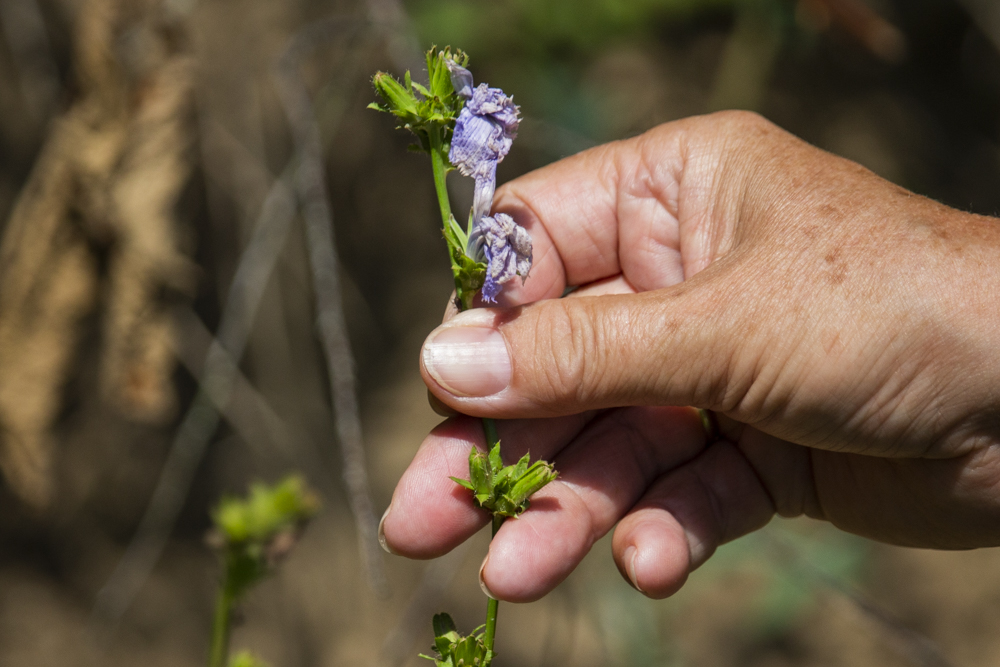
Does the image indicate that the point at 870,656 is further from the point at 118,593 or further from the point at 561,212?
the point at 118,593

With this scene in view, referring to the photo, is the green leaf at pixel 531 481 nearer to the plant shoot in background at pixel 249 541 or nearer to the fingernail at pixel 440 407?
the fingernail at pixel 440 407

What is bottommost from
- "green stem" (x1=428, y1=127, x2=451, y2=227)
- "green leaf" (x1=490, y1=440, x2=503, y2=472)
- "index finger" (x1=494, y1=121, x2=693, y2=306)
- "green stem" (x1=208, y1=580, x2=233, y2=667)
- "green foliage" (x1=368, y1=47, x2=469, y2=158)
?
"green stem" (x1=208, y1=580, x2=233, y2=667)

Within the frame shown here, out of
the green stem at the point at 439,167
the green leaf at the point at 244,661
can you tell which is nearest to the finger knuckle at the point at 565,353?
the green stem at the point at 439,167

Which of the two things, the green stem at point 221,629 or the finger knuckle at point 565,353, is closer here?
the finger knuckle at point 565,353

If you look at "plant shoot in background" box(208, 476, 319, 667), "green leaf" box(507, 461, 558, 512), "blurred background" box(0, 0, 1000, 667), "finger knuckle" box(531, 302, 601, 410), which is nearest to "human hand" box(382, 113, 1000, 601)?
"finger knuckle" box(531, 302, 601, 410)

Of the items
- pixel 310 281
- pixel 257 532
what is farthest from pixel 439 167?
pixel 310 281

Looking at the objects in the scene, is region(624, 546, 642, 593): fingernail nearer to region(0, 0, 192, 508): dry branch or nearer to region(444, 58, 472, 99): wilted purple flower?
region(444, 58, 472, 99): wilted purple flower
